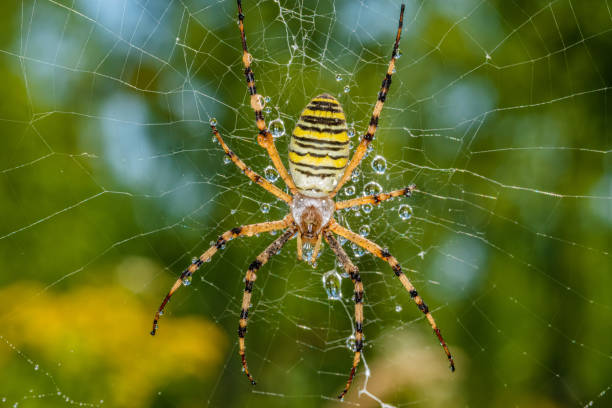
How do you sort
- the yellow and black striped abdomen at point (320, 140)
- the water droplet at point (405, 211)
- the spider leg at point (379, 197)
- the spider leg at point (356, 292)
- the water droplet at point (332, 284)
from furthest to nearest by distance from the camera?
the water droplet at point (332, 284), the water droplet at point (405, 211), the spider leg at point (356, 292), the spider leg at point (379, 197), the yellow and black striped abdomen at point (320, 140)

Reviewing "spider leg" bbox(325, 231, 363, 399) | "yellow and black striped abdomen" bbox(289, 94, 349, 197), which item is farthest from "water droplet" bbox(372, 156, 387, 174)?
"spider leg" bbox(325, 231, 363, 399)

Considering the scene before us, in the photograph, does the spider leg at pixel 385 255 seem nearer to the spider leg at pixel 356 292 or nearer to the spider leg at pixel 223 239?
the spider leg at pixel 356 292

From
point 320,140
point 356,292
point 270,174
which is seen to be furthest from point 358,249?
point 320,140

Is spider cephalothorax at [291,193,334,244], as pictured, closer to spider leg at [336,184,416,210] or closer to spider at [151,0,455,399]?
spider at [151,0,455,399]

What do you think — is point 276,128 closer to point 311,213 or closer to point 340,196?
point 311,213

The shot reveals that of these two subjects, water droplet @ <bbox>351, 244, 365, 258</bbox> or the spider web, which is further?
the spider web

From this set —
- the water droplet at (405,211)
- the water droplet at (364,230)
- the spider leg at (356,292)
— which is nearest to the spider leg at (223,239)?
the spider leg at (356,292)

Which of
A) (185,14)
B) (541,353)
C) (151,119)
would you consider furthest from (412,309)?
(185,14)

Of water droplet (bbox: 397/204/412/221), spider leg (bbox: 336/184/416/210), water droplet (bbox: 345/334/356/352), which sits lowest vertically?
water droplet (bbox: 345/334/356/352)
